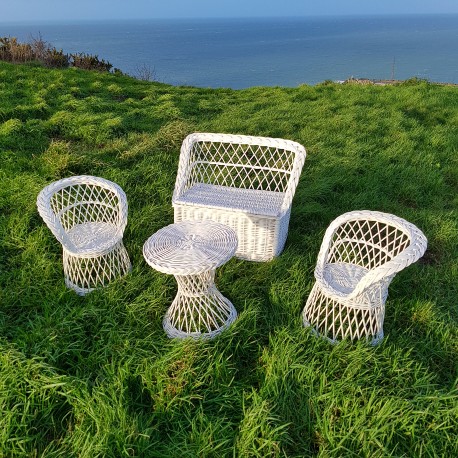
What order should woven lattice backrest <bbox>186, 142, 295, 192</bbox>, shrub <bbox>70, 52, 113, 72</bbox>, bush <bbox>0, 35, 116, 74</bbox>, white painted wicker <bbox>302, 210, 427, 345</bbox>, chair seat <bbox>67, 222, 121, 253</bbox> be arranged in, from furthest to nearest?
shrub <bbox>70, 52, 113, 72</bbox> → bush <bbox>0, 35, 116, 74</bbox> → woven lattice backrest <bbox>186, 142, 295, 192</bbox> → chair seat <bbox>67, 222, 121, 253</bbox> → white painted wicker <bbox>302, 210, 427, 345</bbox>

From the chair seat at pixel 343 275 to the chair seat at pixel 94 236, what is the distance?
180 cm

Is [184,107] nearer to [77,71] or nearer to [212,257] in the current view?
[77,71]

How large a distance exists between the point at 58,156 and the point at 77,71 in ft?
25.7

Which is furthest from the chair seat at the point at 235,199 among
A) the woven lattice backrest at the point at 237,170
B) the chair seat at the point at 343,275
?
the chair seat at the point at 343,275

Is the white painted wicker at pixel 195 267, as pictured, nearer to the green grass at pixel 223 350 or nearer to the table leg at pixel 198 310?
the table leg at pixel 198 310

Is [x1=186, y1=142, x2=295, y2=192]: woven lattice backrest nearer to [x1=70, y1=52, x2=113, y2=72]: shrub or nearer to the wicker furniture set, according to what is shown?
the wicker furniture set

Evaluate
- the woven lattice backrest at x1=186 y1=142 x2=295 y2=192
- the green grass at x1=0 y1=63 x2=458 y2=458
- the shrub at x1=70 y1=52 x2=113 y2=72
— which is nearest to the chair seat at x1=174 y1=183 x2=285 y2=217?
the woven lattice backrest at x1=186 y1=142 x2=295 y2=192

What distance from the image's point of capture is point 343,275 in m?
3.26

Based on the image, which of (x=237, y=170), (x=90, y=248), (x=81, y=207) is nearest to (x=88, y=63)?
(x=237, y=170)

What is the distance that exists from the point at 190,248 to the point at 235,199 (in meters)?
1.29

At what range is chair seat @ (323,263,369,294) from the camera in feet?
10.2

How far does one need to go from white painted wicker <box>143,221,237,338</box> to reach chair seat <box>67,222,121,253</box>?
0.54 meters

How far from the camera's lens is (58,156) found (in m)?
5.59

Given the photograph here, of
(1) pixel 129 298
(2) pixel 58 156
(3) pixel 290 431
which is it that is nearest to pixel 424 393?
(3) pixel 290 431
